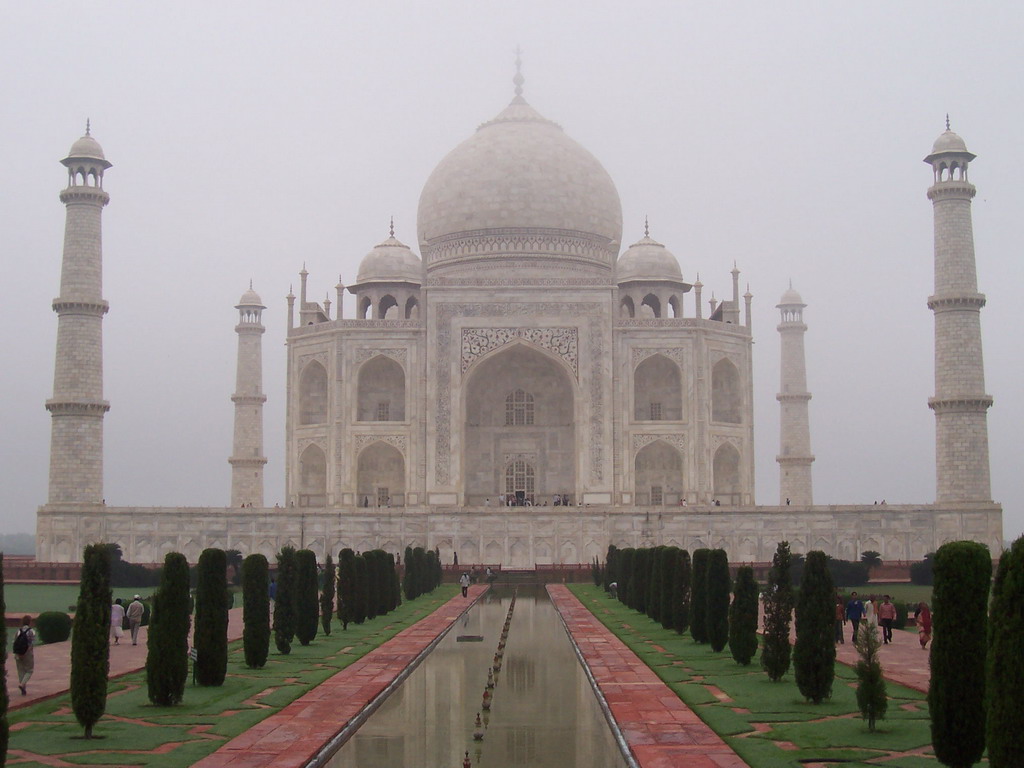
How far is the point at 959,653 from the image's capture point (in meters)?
6.99

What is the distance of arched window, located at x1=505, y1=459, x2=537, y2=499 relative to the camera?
104 feet

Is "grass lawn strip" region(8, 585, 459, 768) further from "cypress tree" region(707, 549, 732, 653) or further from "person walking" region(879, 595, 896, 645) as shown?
"person walking" region(879, 595, 896, 645)

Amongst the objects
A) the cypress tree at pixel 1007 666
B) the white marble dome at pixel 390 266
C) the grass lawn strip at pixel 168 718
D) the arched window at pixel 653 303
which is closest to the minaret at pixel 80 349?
the white marble dome at pixel 390 266

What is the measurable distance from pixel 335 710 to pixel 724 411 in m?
24.2

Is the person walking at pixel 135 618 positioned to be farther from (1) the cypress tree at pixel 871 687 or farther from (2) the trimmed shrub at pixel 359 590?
(1) the cypress tree at pixel 871 687

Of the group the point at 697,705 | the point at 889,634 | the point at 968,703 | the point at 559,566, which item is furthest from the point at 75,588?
the point at 968,703

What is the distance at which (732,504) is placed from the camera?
102 feet

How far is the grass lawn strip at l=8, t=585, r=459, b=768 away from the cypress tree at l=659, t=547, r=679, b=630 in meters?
3.81

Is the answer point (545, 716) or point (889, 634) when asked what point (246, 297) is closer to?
point (889, 634)

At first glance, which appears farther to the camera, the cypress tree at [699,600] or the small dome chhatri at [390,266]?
the small dome chhatri at [390,266]

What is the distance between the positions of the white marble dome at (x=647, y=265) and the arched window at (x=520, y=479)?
550 cm

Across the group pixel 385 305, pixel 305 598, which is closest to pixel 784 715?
pixel 305 598

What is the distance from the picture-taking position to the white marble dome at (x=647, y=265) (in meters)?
33.5

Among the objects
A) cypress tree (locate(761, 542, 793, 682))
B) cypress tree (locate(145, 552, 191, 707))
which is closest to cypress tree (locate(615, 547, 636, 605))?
cypress tree (locate(761, 542, 793, 682))
